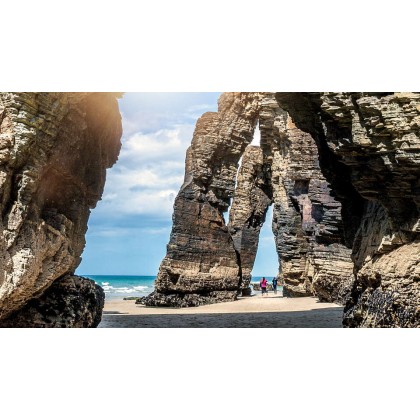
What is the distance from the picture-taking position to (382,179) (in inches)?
323

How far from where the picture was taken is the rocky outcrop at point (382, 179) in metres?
7.31

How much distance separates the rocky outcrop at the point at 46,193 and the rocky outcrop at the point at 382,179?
145 inches

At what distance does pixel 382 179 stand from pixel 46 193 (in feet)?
18.0

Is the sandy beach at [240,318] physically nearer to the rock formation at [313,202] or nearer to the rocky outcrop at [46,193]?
the rock formation at [313,202]

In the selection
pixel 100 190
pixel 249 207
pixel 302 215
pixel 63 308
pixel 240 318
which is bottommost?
pixel 240 318

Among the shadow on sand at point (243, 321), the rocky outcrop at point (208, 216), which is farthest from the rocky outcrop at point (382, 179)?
the rocky outcrop at point (208, 216)

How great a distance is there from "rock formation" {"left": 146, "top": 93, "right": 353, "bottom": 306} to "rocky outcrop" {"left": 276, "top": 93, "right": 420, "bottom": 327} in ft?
22.2

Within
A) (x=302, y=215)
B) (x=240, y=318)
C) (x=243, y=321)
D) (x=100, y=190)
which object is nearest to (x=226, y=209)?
(x=302, y=215)

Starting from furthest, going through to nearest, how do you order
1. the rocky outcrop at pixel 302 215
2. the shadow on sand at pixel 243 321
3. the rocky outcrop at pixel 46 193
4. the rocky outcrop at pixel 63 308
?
the rocky outcrop at pixel 302 215, the shadow on sand at pixel 243 321, the rocky outcrop at pixel 63 308, the rocky outcrop at pixel 46 193

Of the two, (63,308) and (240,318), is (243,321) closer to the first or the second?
(240,318)
